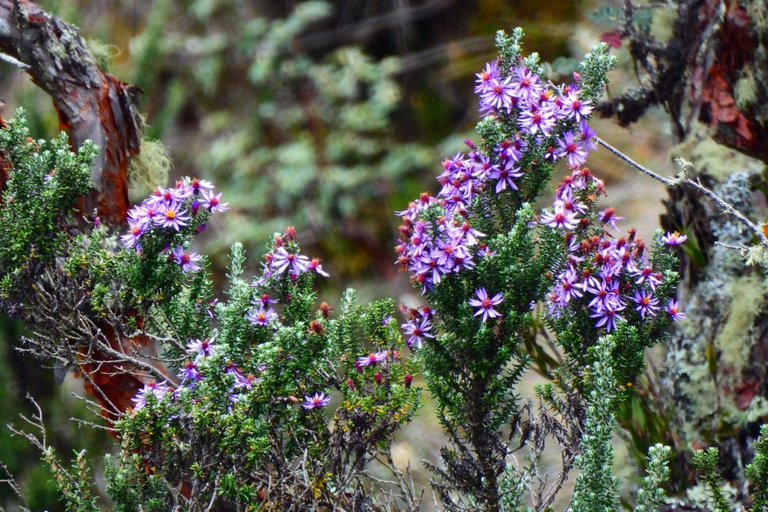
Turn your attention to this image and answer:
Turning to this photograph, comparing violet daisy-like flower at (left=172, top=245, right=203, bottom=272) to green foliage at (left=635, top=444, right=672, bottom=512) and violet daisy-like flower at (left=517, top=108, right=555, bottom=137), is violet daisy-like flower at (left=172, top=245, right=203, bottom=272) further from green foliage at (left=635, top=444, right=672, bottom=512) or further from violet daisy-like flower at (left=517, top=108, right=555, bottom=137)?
green foliage at (left=635, top=444, right=672, bottom=512)

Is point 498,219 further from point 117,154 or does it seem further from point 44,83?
point 44,83

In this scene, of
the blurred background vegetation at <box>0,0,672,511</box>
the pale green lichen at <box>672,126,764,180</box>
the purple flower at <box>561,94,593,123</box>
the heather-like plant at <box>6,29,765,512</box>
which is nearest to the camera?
the heather-like plant at <box>6,29,765,512</box>

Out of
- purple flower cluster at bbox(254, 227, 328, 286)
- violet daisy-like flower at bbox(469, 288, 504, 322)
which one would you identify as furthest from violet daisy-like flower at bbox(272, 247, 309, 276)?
violet daisy-like flower at bbox(469, 288, 504, 322)

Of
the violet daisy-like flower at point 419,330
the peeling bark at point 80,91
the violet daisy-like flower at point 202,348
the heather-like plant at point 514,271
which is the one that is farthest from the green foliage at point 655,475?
the peeling bark at point 80,91

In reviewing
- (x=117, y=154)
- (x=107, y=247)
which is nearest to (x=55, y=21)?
(x=117, y=154)

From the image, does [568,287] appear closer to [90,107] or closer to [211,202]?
[211,202]

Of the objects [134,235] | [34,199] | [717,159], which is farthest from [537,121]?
[34,199]
